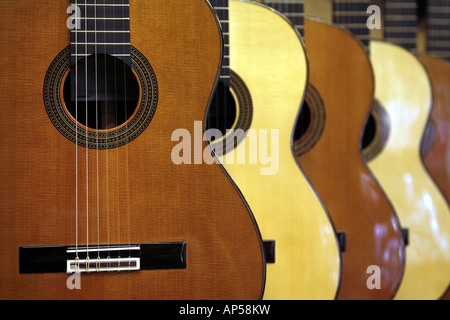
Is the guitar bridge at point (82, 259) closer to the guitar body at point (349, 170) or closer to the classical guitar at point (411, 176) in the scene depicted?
the guitar body at point (349, 170)

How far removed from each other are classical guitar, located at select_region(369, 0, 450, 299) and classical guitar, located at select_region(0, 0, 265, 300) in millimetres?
1198

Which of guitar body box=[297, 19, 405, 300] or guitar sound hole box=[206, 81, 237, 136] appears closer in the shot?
guitar sound hole box=[206, 81, 237, 136]

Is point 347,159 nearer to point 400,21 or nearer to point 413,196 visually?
point 413,196

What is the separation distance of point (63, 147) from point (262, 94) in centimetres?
78

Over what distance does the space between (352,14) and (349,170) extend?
0.98 m

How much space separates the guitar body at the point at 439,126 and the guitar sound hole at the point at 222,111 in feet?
4.30

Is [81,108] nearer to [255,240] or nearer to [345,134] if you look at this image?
[255,240]

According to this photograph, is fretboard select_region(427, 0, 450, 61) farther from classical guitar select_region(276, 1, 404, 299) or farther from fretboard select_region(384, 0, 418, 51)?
classical guitar select_region(276, 1, 404, 299)

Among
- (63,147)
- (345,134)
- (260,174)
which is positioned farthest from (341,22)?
(63,147)

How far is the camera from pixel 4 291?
1.56 meters

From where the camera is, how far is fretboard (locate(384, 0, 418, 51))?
3.24m

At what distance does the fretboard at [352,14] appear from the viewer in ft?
8.87

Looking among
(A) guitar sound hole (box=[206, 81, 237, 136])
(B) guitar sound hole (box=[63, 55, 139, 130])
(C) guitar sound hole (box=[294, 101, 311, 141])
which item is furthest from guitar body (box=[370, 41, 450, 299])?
(B) guitar sound hole (box=[63, 55, 139, 130])

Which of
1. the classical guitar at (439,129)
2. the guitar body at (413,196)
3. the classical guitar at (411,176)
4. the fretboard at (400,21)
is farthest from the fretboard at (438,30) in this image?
the guitar body at (413,196)
